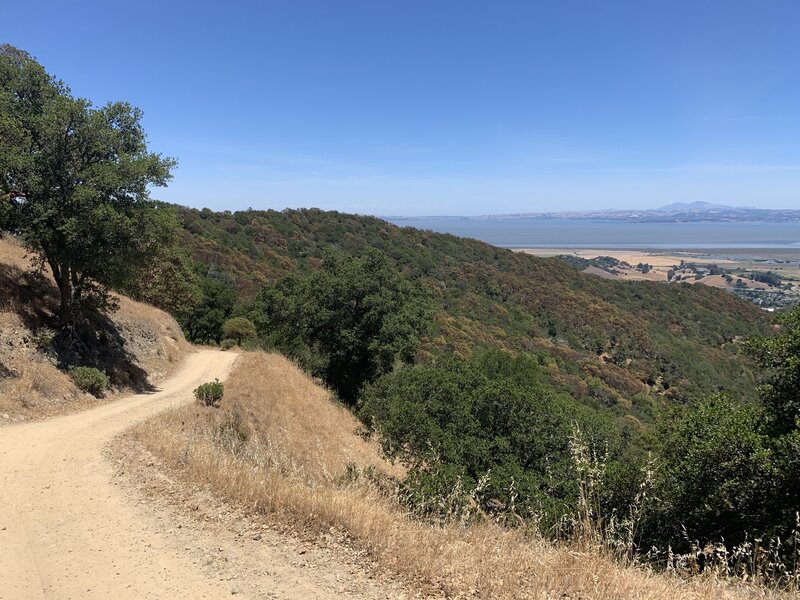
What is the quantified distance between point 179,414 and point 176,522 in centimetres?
868

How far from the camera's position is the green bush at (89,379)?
1352cm

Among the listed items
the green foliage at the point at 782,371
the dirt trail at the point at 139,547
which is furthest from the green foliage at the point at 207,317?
the green foliage at the point at 782,371

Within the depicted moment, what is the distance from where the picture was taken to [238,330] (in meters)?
33.6

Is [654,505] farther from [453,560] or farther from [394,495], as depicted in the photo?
[453,560]

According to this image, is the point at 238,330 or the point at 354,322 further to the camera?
the point at 238,330

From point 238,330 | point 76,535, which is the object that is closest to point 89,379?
point 76,535

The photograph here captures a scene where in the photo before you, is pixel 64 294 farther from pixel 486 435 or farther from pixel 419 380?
pixel 486 435

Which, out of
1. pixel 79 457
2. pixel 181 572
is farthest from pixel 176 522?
pixel 79 457

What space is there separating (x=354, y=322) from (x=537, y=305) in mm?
54135

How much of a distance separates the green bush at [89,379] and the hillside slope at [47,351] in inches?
8.7

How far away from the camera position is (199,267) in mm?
47375

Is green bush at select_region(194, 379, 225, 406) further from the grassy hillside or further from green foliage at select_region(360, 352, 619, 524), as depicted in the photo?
the grassy hillside

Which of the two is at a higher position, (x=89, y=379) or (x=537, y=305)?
(x=89, y=379)

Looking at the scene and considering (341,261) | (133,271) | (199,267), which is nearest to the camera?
(133,271)
